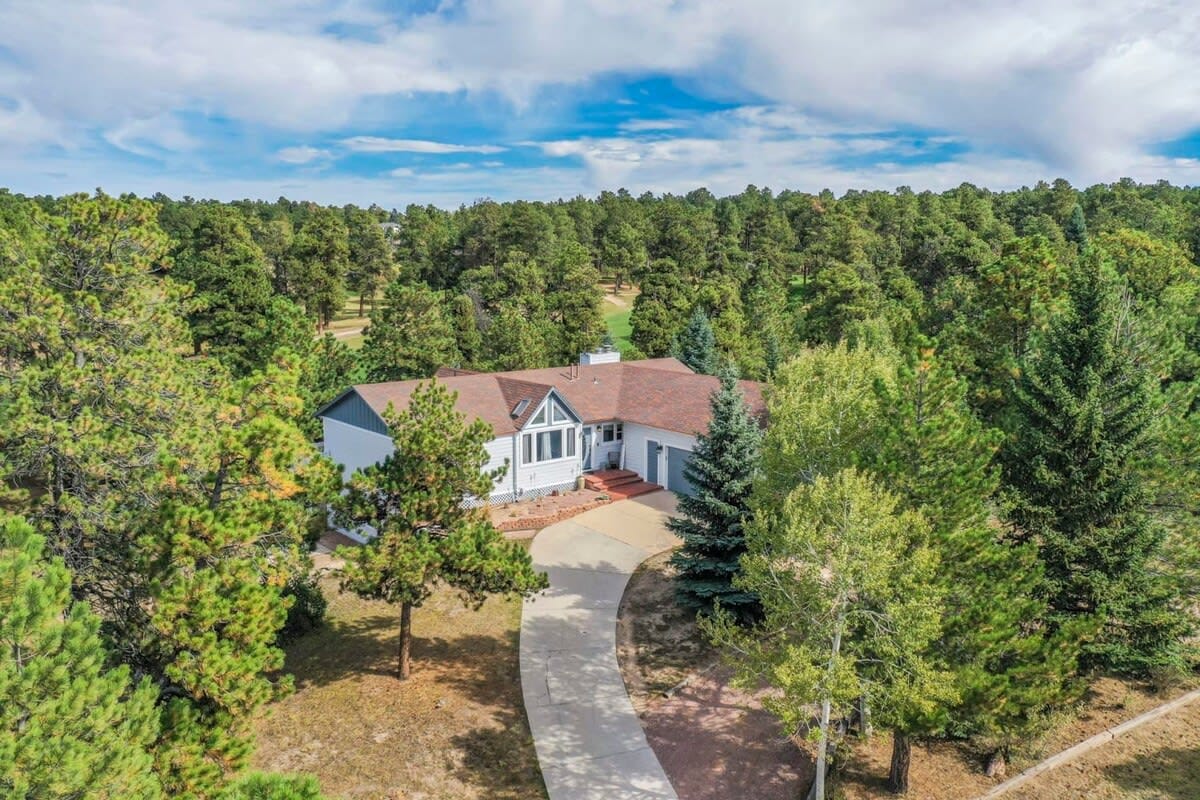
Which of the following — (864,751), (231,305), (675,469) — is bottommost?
(864,751)

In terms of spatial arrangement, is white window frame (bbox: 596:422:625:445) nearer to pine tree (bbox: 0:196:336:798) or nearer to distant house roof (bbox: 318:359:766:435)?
distant house roof (bbox: 318:359:766:435)

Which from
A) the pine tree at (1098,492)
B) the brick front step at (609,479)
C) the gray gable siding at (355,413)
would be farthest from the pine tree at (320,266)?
the pine tree at (1098,492)

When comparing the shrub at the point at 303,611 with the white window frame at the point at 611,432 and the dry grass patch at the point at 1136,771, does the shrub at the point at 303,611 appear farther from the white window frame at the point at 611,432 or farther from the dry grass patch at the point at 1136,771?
the dry grass patch at the point at 1136,771

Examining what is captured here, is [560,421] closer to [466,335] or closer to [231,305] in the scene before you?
[466,335]

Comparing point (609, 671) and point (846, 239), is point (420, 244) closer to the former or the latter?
point (846, 239)

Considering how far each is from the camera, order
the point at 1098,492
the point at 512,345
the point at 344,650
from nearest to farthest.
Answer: the point at 1098,492 → the point at 344,650 → the point at 512,345

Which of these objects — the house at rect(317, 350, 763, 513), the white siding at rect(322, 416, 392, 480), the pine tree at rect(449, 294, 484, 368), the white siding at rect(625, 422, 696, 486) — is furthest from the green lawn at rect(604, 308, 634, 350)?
the white siding at rect(322, 416, 392, 480)

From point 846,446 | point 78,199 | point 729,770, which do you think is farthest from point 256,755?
point 846,446

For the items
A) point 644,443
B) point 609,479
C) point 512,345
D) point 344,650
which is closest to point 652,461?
point 644,443
